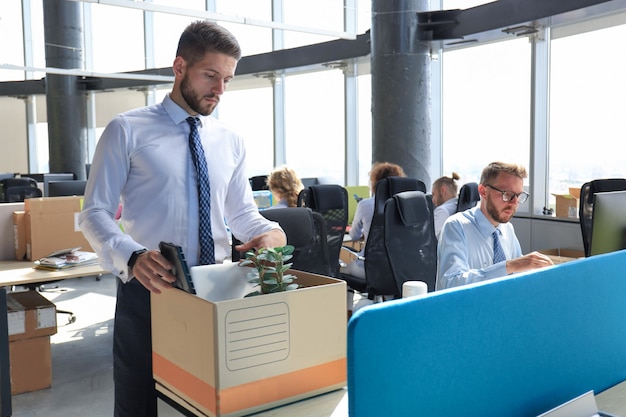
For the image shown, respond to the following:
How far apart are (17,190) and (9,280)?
4.19m

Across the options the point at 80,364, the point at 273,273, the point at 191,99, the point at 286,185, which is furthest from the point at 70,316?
the point at 273,273

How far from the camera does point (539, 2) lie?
5.70 meters

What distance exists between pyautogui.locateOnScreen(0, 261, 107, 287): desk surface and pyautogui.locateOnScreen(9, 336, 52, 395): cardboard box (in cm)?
42

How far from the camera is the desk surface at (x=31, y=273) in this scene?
357 centimetres

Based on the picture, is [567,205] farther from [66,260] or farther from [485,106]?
[66,260]

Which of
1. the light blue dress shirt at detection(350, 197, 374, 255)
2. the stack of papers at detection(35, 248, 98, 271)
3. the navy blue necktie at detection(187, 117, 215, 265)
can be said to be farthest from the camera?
the light blue dress shirt at detection(350, 197, 374, 255)

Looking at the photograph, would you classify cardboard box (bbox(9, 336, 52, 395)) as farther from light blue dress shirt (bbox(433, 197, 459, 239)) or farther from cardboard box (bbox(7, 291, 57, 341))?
light blue dress shirt (bbox(433, 197, 459, 239))

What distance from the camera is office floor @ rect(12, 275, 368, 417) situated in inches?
139

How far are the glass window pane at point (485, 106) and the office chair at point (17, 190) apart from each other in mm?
5114

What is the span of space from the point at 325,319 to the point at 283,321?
0.40ft

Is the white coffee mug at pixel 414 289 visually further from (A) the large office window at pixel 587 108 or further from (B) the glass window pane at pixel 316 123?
(B) the glass window pane at pixel 316 123

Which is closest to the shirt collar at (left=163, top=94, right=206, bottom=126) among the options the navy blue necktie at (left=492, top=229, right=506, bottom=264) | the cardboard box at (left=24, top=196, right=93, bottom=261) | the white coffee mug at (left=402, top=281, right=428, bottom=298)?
the white coffee mug at (left=402, top=281, right=428, bottom=298)

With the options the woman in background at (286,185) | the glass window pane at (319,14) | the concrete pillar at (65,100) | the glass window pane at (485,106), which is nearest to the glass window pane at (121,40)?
the concrete pillar at (65,100)

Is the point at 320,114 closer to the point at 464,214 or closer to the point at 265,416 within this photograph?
the point at 464,214
